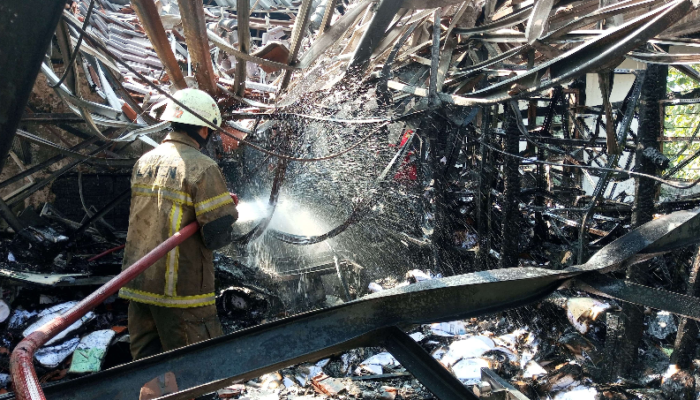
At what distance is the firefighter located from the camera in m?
2.97

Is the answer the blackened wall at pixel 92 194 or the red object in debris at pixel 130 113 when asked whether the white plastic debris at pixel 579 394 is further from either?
the blackened wall at pixel 92 194

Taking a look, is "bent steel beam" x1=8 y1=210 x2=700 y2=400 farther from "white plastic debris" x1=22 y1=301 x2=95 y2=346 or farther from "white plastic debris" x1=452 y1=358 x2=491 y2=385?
"white plastic debris" x1=22 y1=301 x2=95 y2=346

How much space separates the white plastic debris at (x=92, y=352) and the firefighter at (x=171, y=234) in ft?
4.34

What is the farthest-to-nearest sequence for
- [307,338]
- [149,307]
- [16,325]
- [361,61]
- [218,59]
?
[218,59] → [16,325] → [361,61] → [149,307] → [307,338]

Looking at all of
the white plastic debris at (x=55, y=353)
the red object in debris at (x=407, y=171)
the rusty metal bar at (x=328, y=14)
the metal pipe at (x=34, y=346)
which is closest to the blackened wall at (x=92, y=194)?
the white plastic debris at (x=55, y=353)

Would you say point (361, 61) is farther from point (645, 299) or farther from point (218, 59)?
point (218, 59)

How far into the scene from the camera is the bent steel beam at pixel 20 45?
1.16 m

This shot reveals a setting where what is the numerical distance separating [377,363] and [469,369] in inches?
32.2

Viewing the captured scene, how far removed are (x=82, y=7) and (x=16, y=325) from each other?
6.71 meters

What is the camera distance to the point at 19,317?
15.8 ft

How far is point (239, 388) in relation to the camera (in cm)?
399

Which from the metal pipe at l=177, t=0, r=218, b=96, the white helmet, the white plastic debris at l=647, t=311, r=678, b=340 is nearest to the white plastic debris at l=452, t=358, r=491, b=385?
the white plastic debris at l=647, t=311, r=678, b=340

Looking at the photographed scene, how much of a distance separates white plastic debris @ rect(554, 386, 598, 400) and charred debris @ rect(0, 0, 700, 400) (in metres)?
0.02

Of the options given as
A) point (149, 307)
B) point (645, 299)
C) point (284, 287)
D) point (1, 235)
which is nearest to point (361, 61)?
point (149, 307)
